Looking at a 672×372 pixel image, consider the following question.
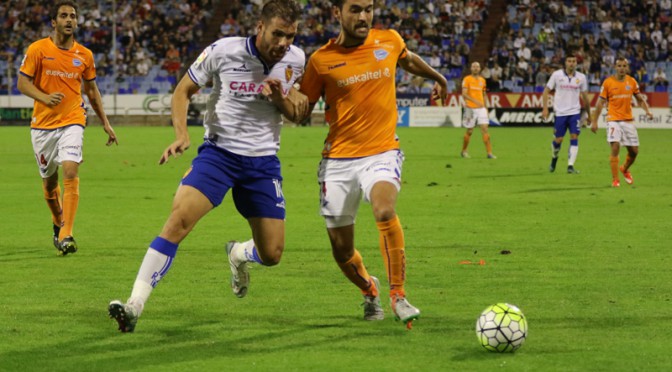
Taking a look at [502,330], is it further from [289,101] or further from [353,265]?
[289,101]

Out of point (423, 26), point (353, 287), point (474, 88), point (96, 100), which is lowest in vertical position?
point (423, 26)

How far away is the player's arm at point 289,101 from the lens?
282 inches

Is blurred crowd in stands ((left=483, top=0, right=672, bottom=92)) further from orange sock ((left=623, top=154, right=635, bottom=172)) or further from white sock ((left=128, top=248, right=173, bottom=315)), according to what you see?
white sock ((left=128, top=248, right=173, bottom=315))

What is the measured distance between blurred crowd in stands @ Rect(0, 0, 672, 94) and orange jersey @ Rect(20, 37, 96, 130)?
118 ft

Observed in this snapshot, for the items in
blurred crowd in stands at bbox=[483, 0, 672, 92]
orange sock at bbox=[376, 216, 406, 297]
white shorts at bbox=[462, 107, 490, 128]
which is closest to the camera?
orange sock at bbox=[376, 216, 406, 297]

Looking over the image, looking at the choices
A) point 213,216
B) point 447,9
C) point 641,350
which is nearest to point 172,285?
point 641,350

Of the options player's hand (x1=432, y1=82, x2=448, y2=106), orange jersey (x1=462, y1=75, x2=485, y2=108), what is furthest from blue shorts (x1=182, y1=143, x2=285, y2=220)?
orange jersey (x1=462, y1=75, x2=485, y2=108)

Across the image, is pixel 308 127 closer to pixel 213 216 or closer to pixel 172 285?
pixel 213 216

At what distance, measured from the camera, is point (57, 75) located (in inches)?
465

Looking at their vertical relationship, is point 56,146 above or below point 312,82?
below

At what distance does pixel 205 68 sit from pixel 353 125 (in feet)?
3.58

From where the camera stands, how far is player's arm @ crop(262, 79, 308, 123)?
23.5ft

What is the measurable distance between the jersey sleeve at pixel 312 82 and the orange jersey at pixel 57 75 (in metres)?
4.60

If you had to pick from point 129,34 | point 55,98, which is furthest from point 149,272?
point 129,34
